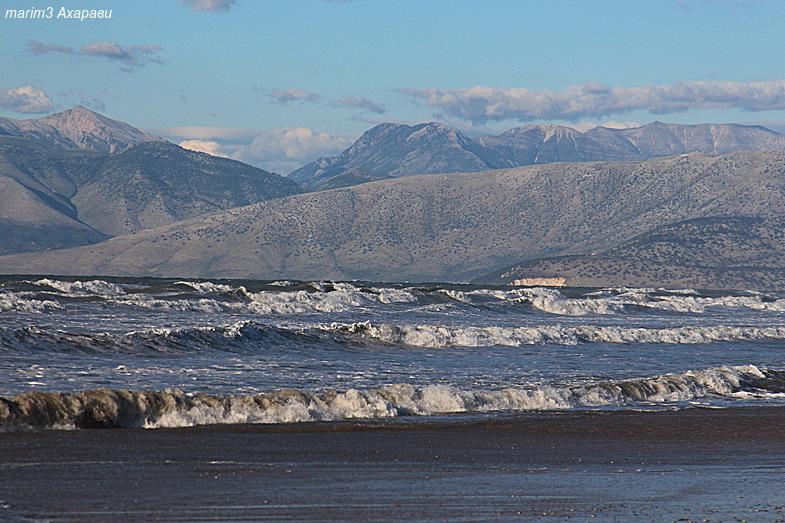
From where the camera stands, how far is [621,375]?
35656mm

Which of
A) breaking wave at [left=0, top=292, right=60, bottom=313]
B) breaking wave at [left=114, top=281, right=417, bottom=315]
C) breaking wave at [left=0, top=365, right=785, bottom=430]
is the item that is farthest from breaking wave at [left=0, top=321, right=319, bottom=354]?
breaking wave at [left=114, top=281, right=417, bottom=315]

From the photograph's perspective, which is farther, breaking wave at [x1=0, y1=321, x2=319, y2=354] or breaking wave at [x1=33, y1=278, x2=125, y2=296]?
breaking wave at [x1=33, y1=278, x2=125, y2=296]

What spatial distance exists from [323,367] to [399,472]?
15990 mm

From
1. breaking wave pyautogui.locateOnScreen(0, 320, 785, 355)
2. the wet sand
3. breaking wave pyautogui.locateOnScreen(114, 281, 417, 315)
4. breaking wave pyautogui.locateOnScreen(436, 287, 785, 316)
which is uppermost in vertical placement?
the wet sand

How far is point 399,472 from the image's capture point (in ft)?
59.6

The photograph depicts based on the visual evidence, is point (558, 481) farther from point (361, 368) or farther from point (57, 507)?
point (361, 368)

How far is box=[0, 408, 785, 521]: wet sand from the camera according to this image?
15.0 metres

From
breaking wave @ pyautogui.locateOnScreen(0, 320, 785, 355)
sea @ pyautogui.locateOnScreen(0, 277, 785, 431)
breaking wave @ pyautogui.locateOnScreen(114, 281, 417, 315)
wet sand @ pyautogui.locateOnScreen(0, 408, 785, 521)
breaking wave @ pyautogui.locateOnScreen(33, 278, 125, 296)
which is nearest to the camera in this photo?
wet sand @ pyautogui.locateOnScreen(0, 408, 785, 521)

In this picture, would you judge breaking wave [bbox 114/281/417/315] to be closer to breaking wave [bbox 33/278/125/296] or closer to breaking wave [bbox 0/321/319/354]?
breaking wave [bbox 33/278/125/296]

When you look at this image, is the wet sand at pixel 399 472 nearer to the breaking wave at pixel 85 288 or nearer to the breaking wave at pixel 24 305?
the breaking wave at pixel 24 305

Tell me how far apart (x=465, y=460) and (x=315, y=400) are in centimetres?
634

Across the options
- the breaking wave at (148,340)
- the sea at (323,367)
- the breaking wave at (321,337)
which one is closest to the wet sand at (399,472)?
the sea at (323,367)

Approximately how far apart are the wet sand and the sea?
1.30m

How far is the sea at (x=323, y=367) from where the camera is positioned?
24156 millimetres
